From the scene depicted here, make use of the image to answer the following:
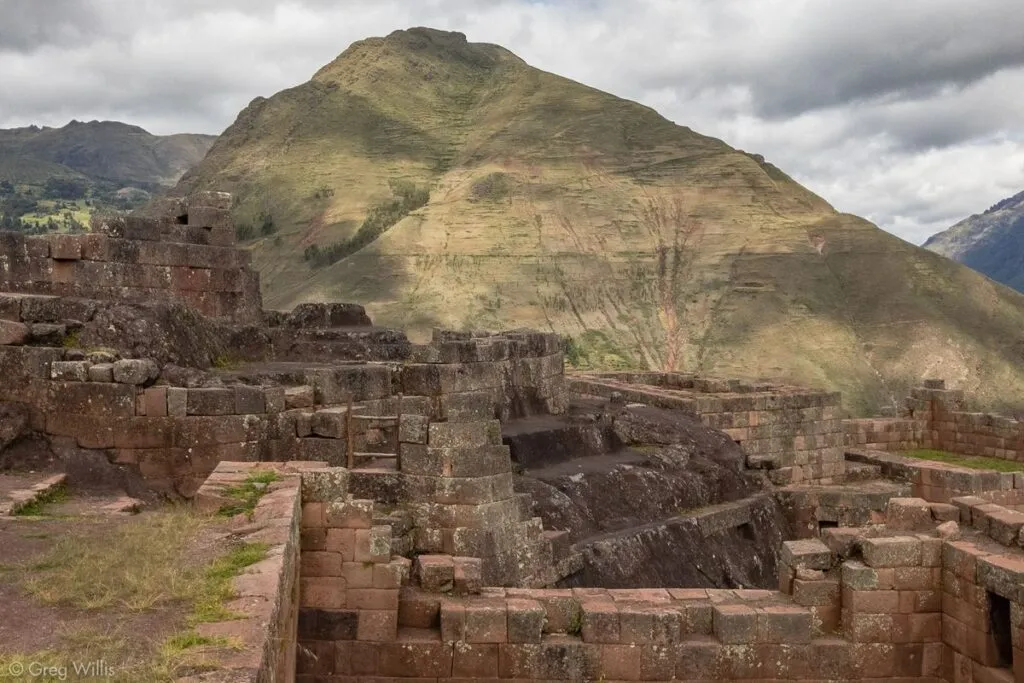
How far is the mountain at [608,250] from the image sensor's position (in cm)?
6862

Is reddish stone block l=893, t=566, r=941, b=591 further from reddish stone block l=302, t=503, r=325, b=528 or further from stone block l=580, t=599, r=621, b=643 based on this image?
reddish stone block l=302, t=503, r=325, b=528

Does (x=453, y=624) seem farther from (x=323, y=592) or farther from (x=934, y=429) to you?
(x=934, y=429)

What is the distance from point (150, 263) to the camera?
16641 millimetres

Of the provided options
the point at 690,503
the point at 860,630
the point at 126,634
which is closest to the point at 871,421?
the point at 690,503

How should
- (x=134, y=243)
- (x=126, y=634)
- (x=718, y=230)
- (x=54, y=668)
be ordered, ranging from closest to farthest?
1. (x=54, y=668)
2. (x=126, y=634)
3. (x=134, y=243)
4. (x=718, y=230)

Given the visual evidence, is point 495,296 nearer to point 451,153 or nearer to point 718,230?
point 718,230

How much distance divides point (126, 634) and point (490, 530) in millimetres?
5939

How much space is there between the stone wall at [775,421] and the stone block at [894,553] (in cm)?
1020


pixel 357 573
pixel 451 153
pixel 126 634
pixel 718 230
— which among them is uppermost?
pixel 451 153

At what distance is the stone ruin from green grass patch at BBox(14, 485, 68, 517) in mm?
703

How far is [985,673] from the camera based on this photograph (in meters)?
9.16

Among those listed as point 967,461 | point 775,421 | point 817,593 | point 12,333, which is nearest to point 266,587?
point 817,593

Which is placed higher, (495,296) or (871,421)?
(495,296)

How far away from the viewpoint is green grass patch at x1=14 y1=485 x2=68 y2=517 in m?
8.94
